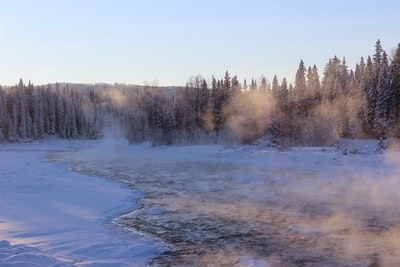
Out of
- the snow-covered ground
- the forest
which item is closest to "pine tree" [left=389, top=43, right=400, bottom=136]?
the forest

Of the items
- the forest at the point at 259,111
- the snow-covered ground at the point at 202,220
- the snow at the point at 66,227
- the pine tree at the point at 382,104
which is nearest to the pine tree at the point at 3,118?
the forest at the point at 259,111

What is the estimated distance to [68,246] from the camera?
1004 centimetres

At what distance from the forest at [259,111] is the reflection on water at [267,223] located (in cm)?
3220

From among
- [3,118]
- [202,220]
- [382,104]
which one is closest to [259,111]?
[382,104]

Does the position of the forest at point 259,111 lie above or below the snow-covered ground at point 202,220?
above

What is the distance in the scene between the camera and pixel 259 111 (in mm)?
61562

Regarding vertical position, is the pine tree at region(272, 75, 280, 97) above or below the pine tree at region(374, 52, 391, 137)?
above

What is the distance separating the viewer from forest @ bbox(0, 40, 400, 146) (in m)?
52.8

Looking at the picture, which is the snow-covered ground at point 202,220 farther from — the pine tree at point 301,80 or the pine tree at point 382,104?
the pine tree at point 301,80

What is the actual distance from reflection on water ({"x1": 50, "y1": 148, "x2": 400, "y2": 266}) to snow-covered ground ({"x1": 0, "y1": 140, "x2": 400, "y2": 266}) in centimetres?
3

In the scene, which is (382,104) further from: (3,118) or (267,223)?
(3,118)

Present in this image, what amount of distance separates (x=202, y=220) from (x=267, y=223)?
2.12 meters

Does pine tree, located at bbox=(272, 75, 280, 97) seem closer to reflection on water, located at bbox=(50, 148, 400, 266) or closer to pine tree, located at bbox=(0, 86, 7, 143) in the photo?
reflection on water, located at bbox=(50, 148, 400, 266)

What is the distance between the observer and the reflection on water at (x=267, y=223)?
990cm
